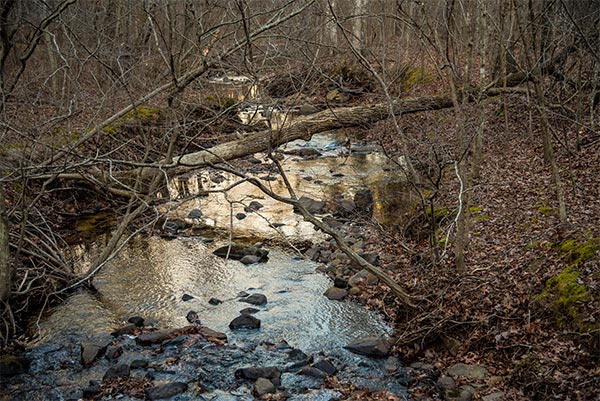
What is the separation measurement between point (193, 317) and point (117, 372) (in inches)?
69.3

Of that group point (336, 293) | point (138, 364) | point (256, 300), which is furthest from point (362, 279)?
point (138, 364)

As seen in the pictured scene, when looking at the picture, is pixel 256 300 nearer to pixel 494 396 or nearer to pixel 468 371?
pixel 468 371

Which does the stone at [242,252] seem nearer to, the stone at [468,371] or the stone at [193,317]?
the stone at [193,317]

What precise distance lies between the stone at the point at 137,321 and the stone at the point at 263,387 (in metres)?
2.39

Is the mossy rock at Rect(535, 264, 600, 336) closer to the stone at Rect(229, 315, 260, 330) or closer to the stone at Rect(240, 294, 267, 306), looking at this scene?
the stone at Rect(229, 315, 260, 330)

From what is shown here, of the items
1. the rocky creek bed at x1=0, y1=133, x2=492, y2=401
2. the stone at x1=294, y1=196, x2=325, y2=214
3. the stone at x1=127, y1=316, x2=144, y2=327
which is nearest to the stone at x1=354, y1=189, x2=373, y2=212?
the stone at x1=294, y1=196, x2=325, y2=214

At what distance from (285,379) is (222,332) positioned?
1566 mm

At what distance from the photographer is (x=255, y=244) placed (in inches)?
456

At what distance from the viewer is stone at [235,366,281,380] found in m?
6.82

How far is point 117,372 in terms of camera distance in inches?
271

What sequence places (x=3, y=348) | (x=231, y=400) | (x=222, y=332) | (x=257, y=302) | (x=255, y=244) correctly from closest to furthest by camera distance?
(x=231, y=400)
(x=3, y=348)
(x=222, y=332)
(x=257, y=302)
(x=255, y=244)

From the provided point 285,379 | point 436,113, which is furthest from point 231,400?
point 436,113

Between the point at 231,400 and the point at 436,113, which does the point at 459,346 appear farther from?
the point at 436,113

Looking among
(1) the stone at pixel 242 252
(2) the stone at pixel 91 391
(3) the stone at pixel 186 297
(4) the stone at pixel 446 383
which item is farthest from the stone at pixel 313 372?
(1) the stone at pixel 242 252
